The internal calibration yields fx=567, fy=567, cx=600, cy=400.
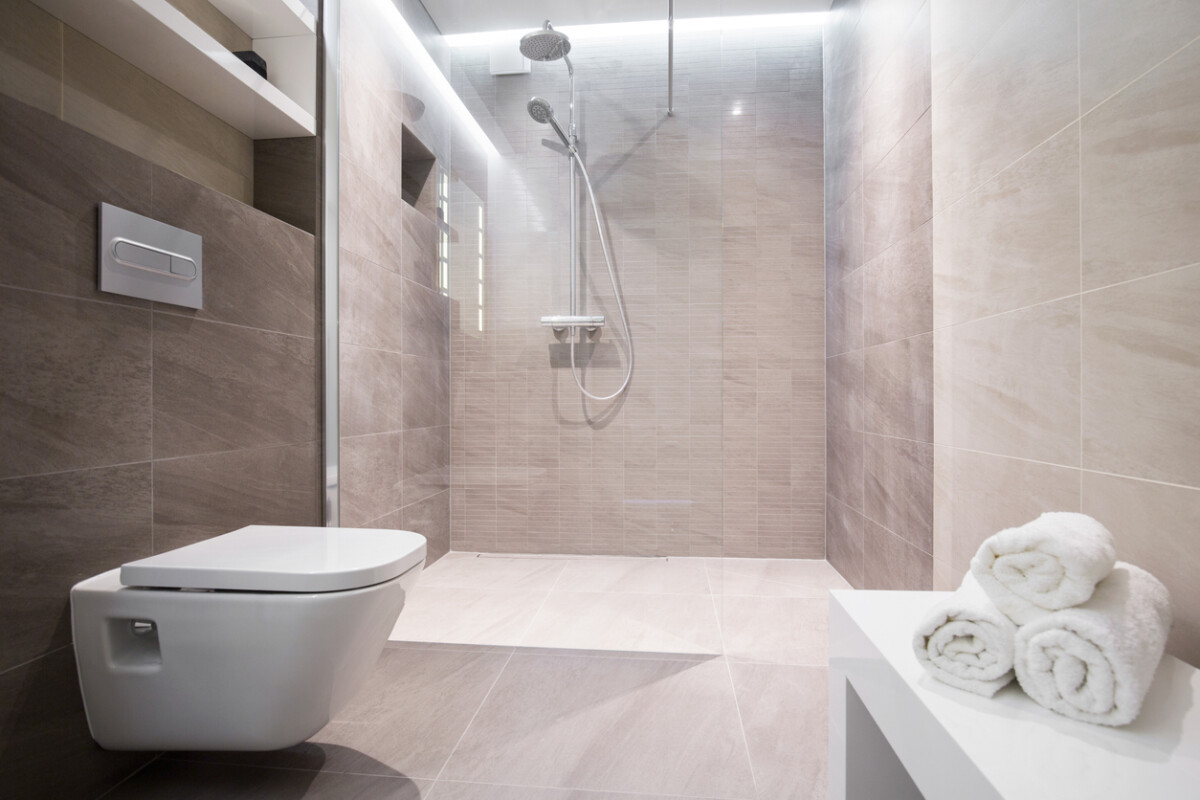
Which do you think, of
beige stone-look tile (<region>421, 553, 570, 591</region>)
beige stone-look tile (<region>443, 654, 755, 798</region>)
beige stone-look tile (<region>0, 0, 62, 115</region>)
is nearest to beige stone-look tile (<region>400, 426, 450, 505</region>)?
beige stone-look tile (<region>421, 553, 570, 591</region>)

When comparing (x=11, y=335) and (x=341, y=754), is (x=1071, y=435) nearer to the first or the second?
(x=341, y=754)

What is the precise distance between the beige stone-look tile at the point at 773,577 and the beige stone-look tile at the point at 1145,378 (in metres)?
1.21

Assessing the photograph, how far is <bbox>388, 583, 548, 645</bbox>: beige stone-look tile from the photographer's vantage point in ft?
5.81

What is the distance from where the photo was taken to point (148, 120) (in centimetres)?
127

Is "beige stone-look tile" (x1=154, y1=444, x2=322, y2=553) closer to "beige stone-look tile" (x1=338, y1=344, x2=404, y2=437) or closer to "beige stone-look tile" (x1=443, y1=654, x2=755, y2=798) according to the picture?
"beige stone-look tile" (x1=338, y1=344, x2=404, y2=437)

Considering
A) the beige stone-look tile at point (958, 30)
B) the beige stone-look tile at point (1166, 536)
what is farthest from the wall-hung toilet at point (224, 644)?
the beige stone-look tile at point (958, 30)

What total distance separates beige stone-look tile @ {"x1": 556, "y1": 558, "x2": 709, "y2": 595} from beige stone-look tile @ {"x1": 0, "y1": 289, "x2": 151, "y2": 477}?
1261mm

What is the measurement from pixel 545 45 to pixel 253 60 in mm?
867

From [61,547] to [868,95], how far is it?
2.58m

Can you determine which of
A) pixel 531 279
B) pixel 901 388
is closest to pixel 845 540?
pixel 901 388

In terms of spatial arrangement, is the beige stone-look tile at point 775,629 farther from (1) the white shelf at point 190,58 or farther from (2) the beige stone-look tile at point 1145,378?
(1) the white shelf at point 190,58

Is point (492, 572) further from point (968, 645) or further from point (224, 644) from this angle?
point (968, 645)

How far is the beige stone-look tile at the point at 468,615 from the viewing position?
1771 mm

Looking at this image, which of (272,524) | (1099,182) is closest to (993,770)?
(1099,182)
